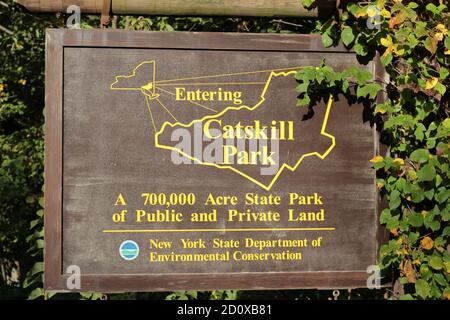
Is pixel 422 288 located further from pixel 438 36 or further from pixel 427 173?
pixel 438 36

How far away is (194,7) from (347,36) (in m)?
0.86

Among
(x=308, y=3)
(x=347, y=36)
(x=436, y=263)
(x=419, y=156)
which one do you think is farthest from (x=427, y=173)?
(x=308, y=3)

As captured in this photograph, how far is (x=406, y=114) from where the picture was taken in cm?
411

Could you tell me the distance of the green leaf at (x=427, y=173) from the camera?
397 centimetres

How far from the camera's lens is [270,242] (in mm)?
3975

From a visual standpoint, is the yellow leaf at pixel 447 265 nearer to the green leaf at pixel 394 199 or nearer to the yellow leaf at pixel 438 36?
the green leaf at pixel 394 199

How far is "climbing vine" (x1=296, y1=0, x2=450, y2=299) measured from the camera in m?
4.00

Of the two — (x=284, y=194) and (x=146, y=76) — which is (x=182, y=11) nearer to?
(x=146, y=76)

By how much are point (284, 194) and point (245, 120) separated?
0.45m

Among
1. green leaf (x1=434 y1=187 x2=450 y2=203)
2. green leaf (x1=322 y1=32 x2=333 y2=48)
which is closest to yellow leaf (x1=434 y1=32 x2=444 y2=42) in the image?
green leaf (x1=322 y1=32 x2=333 y2=48)

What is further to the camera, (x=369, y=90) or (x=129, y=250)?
(x=369, y=90)

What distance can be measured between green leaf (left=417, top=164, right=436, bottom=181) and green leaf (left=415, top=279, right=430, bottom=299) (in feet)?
1.81

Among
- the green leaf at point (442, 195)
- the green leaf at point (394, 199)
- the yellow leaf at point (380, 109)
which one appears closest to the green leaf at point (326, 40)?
the yellow leaf at point (380, 109)

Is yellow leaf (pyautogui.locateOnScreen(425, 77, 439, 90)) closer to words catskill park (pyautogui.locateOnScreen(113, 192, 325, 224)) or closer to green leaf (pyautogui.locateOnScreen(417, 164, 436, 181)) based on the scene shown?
green leaf (pyautogui.locateOnScreen(417, 164, 436, 181))
